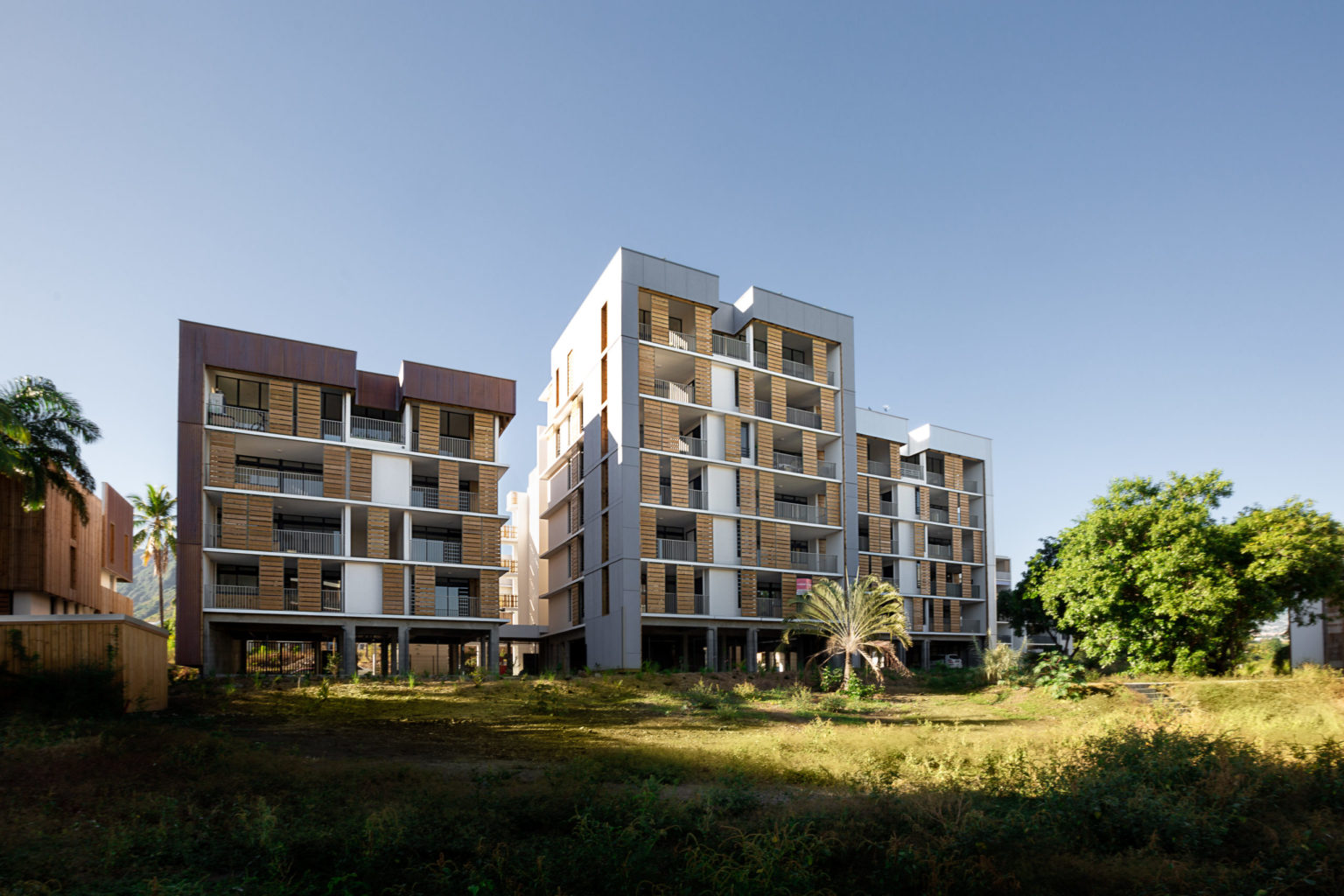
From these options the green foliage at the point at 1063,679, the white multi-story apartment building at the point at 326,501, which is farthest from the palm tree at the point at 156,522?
the green foliage at the point at 1063,679

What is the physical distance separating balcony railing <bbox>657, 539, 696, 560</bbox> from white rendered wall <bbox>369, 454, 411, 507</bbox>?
42.2ft

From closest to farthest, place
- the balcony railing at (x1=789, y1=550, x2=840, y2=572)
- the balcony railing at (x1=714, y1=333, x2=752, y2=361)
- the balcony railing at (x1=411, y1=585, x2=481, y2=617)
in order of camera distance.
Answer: the balcony railing at (x1=411, y1=585, x2=481, y2=617), the balcony railing at (x1=714, y1=333, x2=752, y2=361), the balcony railing at (x1=789, y1=550, x2=840, y2=572)

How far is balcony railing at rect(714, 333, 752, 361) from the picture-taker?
161 feet

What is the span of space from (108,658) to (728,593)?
30.6 metres

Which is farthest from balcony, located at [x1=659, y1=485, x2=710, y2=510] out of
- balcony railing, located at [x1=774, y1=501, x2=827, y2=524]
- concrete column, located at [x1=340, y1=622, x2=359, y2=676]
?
concrete column, located at [x1=340, y1=622, x2=359, y2=676]

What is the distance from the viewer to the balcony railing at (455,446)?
147ft

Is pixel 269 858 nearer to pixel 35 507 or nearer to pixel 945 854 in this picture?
pixel 945 854

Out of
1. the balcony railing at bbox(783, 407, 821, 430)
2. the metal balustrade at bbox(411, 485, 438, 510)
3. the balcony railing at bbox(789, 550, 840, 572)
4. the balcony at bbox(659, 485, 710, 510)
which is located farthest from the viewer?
the balcony railing at bbox(783, 407, 821, 430)

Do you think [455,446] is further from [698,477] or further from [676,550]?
[698,477]

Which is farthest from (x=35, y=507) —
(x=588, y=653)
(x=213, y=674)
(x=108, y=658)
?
(x=588, y=653)

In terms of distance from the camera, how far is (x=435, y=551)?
144ft

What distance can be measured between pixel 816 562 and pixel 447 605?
20.8 meters

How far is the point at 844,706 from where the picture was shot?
30562 millimetres

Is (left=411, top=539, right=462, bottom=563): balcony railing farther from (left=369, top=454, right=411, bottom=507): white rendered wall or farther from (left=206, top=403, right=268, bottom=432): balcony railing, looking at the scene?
(left=206, top=403, right=268, bottom=432): balcony railing
